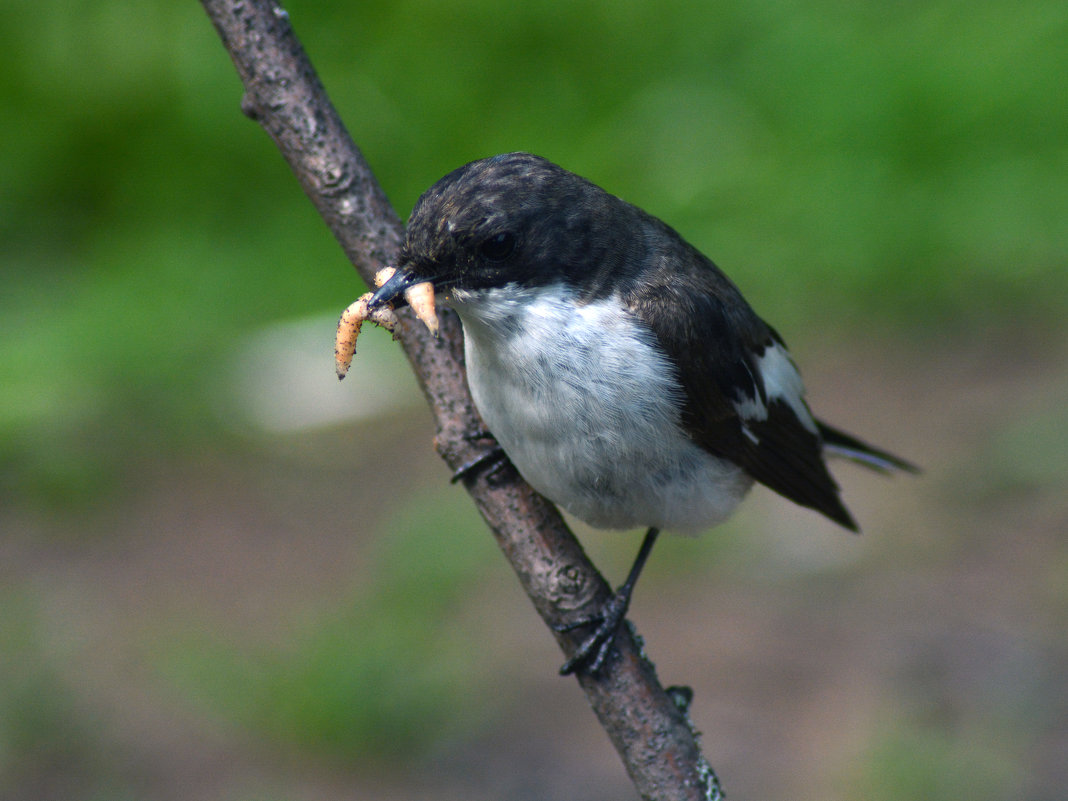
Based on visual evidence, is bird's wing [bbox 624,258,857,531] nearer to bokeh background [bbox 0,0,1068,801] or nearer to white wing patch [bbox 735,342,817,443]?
white wing patch [bbox 735,342,817,443]

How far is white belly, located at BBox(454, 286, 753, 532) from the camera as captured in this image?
9.87 ft

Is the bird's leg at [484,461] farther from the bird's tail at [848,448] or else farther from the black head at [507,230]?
the bird's tail at [848,448]

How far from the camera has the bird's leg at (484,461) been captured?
3.16 metres

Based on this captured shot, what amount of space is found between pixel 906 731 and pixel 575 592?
199cm

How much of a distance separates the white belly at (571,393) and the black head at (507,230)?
2.4 inches

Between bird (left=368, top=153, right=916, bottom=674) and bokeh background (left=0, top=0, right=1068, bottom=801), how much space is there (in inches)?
62.5

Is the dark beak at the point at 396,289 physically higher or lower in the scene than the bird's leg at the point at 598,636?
higher

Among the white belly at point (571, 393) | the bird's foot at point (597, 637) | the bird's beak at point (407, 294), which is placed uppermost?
the bird's beak at point (407, 294)

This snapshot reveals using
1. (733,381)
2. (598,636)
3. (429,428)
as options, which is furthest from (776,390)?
(429,428)

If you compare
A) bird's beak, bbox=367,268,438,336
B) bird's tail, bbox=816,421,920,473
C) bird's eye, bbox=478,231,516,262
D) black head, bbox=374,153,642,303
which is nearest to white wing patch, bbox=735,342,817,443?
bird's tail, bbox=816,421,920,473

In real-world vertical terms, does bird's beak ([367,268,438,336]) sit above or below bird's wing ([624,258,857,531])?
A: above

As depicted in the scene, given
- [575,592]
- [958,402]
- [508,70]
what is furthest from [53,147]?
[575,592]

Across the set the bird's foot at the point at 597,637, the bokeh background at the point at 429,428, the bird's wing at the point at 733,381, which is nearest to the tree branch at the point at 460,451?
A: the bird's foot at the point at 597,637

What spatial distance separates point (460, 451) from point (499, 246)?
0.57 m
